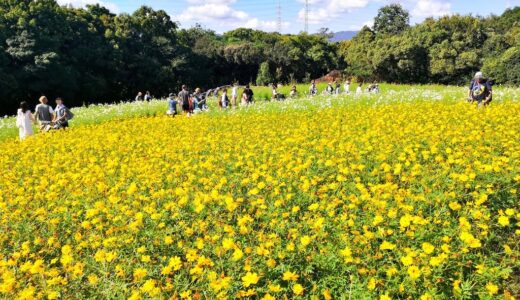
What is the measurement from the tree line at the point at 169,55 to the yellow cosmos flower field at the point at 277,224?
80.4 feet

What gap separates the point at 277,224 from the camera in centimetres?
374

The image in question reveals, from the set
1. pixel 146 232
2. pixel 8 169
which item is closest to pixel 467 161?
pixel 146 232

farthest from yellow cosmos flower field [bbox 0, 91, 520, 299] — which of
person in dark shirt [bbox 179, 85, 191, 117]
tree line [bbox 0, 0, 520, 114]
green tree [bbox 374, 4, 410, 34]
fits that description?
green tree [bbox 374, 4, 410, 34]

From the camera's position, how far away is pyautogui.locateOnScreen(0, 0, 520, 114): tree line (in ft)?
92.4

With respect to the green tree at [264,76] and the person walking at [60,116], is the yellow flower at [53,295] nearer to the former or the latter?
the person walking at [60,116]

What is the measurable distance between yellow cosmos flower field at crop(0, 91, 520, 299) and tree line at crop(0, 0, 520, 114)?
80.4ft

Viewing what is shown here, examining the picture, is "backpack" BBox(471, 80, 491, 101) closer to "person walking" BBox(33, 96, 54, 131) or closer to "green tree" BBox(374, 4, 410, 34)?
"person walking" BBox(33, 96, 54, 131)

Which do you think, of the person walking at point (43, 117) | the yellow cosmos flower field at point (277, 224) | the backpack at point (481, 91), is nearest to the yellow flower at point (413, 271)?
the yellow cosmos flower field at point (277, 224)

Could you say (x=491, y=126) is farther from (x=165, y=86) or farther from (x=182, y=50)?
(x=182, y=50)

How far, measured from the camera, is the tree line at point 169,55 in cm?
2817

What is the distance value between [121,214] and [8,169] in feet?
13.9

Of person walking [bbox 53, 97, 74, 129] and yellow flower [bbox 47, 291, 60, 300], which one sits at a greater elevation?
person walking [bbox 53, 97, 74, 129]

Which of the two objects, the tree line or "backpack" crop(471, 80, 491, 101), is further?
the tree line

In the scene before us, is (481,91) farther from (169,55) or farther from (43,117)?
(169,55)
